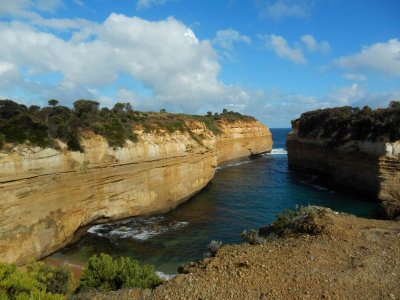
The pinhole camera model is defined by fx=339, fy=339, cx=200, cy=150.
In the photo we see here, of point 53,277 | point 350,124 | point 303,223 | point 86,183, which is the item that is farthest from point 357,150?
point 53,277

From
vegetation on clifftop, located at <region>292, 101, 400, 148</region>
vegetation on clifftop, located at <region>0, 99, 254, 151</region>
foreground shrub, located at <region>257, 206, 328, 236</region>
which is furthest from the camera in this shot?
vegetation on clifftop, located at <region>292, 101, 400, 148</region>

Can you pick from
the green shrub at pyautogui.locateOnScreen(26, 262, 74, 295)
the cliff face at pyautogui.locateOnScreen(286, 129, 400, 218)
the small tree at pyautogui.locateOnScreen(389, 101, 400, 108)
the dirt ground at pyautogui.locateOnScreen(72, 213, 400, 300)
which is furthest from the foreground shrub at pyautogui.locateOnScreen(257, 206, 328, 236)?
the small tree at pyautogui.locateOnScreen(389, 101, 400, 108)

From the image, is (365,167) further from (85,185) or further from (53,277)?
(53,277)

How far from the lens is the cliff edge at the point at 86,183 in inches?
674

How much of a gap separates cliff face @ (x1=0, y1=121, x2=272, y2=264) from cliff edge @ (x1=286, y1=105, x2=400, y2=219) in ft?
50.9

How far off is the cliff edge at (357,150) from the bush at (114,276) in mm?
15025

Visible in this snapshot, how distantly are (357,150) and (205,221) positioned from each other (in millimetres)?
18370

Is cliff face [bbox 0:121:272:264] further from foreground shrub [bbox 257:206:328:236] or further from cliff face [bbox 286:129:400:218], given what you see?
cliff face [bbox 286:129:400:218]

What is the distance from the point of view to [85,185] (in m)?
21.3

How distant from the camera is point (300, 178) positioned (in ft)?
146

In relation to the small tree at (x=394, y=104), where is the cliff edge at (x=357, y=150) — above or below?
below

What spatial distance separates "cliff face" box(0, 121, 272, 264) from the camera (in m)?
17.1

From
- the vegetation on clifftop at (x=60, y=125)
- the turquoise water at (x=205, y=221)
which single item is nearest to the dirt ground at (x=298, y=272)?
the turquoise water at (x=205, y=221)

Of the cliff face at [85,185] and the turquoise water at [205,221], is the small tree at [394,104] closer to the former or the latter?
the turquoise water at [205,221]
